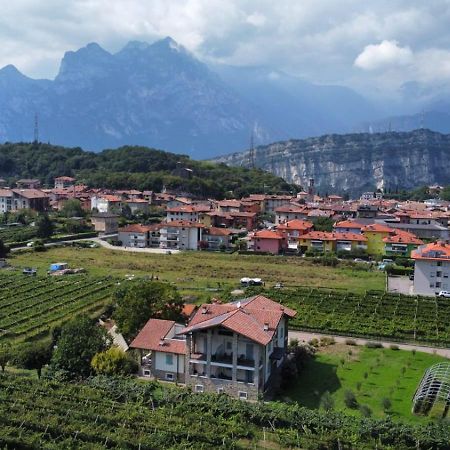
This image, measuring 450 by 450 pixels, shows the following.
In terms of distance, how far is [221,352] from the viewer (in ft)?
70.6

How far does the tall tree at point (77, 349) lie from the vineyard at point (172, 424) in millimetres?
2020

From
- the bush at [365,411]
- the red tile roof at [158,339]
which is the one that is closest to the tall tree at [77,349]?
the red tile roof at [158,339]

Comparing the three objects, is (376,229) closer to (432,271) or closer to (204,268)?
(432,271)

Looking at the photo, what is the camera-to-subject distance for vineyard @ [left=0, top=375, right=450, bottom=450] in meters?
15.9

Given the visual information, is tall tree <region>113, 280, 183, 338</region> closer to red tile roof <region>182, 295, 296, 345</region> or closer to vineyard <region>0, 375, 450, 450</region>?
red tile roof <region>182, 295, 296, 345</region>

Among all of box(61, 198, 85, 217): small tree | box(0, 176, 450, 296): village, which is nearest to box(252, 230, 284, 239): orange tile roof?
box(0, 176, 450, 296): village

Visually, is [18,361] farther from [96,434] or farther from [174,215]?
[174,215]

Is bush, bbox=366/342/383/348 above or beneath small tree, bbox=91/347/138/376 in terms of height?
beneath

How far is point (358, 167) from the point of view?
606 feet

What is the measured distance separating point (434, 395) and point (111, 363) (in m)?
11.8

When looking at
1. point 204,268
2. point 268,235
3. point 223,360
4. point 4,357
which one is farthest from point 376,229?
point 4,357

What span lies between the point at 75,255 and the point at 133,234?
374 inches

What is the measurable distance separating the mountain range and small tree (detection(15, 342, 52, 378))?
6332 inches

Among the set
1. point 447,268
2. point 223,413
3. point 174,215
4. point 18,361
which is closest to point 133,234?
point 174,215
